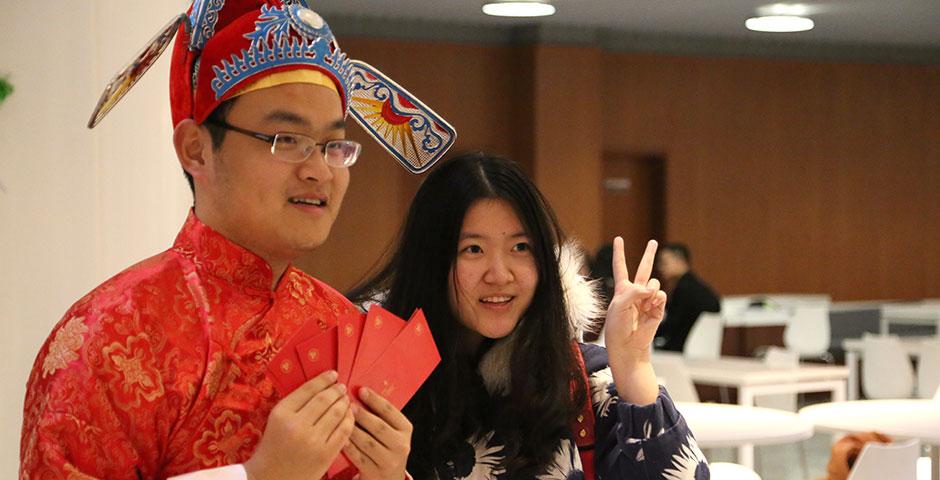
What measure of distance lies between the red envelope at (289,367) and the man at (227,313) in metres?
0.03

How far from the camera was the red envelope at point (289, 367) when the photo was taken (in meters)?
1.48

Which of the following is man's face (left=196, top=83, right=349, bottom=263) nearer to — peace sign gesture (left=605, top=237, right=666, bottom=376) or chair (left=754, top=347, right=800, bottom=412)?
peace sign gesture (left=605, top=237, right=666, bottom=376)

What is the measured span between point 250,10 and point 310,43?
0.37ft

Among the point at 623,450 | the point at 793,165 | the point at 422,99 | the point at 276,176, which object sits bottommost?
the point at 623,450

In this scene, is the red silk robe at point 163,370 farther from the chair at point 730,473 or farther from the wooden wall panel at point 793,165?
the wooden wall panel at point 793,165

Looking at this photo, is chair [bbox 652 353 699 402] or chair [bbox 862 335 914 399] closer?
chair [bbox 652 353 699 402]

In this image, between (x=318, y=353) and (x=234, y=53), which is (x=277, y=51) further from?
(x=318, y=353)

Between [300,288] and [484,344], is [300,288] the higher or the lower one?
the higher one

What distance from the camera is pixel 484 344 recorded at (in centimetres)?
234

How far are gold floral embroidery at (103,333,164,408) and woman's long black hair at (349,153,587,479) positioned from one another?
81 centimetres

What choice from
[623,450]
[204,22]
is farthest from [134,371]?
[623,450]

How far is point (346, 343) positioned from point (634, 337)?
0.89m

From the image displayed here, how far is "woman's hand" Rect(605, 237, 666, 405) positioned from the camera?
2297mm

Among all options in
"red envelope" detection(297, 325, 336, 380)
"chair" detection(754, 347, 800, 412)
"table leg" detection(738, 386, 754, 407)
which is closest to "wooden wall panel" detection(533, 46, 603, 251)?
"chair" detection(754, 347, 800, 412)
